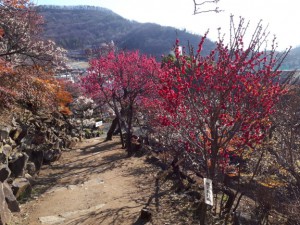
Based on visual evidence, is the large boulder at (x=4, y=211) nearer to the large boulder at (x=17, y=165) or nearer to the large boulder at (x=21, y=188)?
the large boulder at (x=21, y=188)

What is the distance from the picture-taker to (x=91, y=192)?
9258 mm

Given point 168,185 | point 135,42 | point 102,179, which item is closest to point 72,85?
point 102,179

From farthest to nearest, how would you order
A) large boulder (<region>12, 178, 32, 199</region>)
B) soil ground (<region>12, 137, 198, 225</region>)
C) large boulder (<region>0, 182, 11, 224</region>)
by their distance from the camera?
large boulder (<region>12, 178, 32, 199</region>) < soil ground (<region>12, 137, 198, 225</region>) < large boulder (<region>0, 182, 11, 224</region>)

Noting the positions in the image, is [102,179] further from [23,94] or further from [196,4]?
[196,4]

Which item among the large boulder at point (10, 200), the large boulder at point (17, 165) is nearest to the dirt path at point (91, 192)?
the large boulder at point (10, 200)

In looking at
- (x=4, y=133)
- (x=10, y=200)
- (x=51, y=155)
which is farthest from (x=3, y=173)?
(x=51, y=155)

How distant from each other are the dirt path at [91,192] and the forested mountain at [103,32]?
6564cm

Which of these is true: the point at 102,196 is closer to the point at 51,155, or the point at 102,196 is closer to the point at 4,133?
the point at 4,133

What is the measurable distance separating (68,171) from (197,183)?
221 inches

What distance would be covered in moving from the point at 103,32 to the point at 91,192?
11968cm

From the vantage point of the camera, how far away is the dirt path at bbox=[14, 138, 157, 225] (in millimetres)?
7289

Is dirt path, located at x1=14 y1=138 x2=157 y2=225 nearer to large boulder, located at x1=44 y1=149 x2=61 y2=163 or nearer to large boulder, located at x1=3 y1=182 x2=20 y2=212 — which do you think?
large boulder, located at x1=3 y1=182 x2=20 y2=212

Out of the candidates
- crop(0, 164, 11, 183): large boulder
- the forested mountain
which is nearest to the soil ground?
crop(0, 164, 11, 183): large boulder

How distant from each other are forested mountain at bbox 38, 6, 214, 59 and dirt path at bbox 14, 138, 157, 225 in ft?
215
